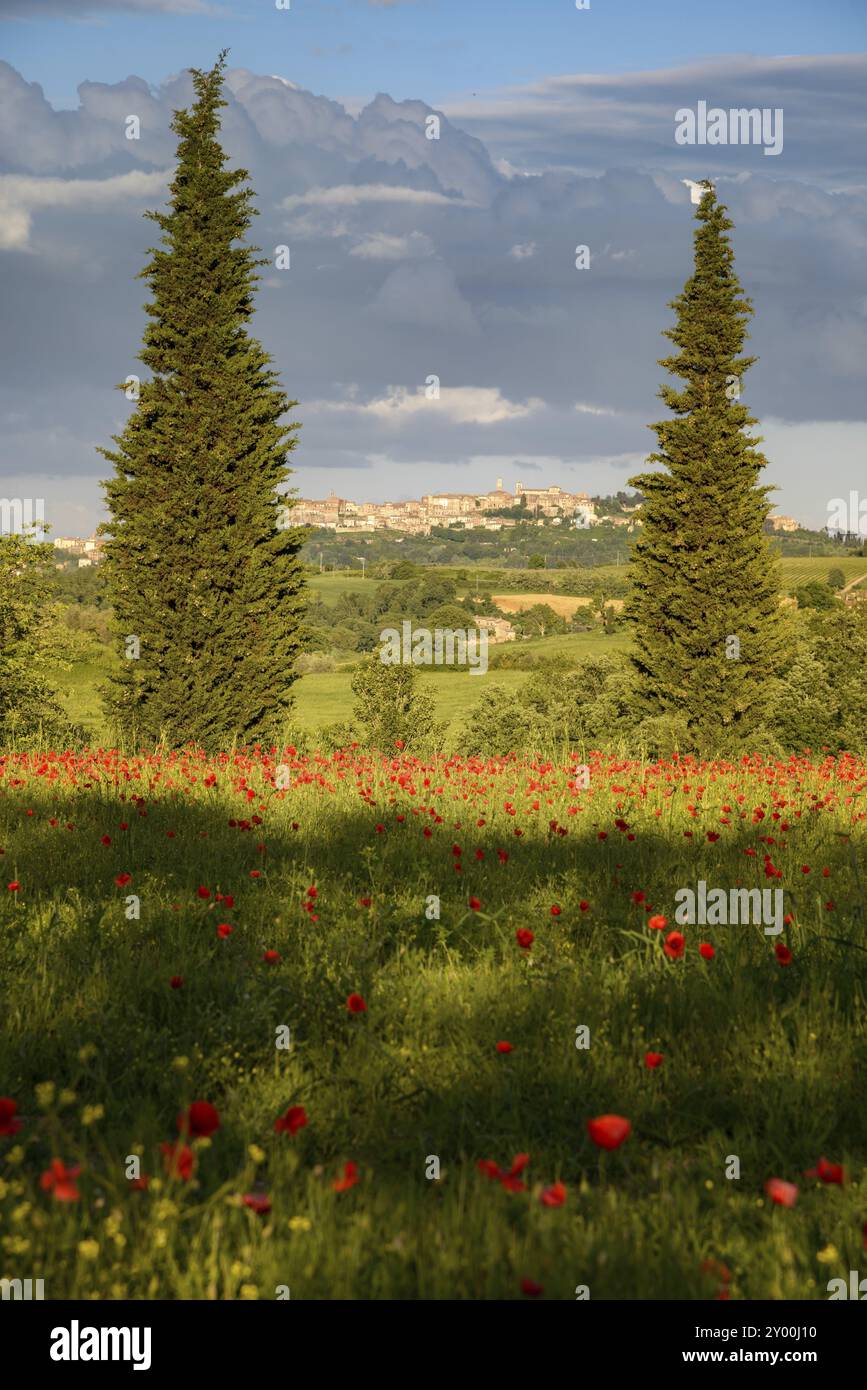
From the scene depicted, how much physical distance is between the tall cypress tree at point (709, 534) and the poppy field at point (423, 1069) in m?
19.7

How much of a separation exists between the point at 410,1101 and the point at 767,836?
4.53 meters

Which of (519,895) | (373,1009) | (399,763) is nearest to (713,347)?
(399,763)

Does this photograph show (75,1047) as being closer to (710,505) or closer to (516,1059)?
(516,1059)

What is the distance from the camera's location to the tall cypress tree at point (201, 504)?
2208 cm

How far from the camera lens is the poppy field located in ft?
8.29

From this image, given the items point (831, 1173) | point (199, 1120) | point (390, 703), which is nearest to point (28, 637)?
point (390, 703)

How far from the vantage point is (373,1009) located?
13.4 ft

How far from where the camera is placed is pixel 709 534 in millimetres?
26203

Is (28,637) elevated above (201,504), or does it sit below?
below

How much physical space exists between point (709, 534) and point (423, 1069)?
954 inches
